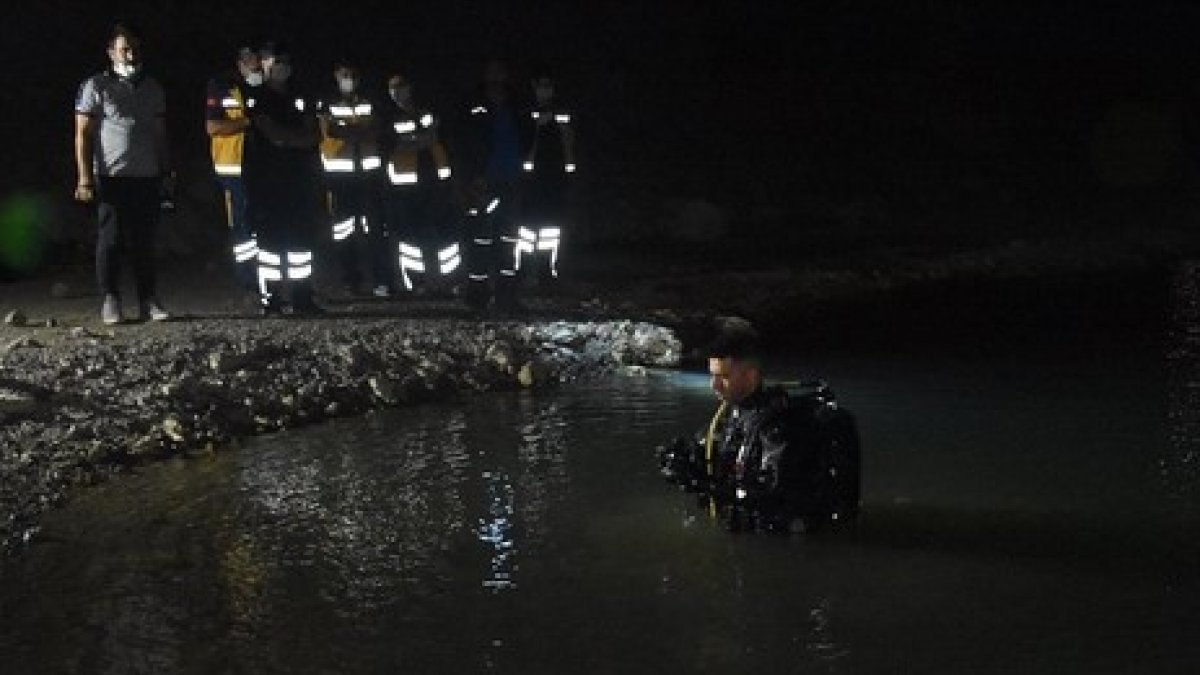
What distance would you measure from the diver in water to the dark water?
15 cm

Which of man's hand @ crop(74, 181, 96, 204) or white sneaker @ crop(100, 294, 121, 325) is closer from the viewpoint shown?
man's hand @ crop(74, 181, 96, 204)

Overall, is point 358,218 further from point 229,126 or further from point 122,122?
point 122,122

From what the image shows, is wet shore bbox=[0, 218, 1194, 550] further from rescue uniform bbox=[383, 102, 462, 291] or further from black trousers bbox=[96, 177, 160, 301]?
rescue uniform bbox=[383, 102, 462, 291]

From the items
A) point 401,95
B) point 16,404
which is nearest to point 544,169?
point 401,95

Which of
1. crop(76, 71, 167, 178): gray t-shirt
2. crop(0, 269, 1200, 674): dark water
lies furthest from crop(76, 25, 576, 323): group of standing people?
crop(0, 269, 1200, 674): dark water

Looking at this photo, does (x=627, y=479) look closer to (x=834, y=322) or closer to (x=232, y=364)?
(x=232, y=364)

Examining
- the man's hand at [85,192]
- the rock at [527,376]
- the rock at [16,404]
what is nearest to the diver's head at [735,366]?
the rock at [527,376]

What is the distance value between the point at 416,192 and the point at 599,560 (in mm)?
7122

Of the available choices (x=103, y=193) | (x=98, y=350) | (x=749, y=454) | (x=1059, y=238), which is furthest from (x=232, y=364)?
(x=1059, y=238)

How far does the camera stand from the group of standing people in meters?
11.0

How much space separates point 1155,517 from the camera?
7133 mm

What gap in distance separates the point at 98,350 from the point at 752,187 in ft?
47.7

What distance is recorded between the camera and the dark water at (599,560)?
18.1ft

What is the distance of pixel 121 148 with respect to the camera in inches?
430
